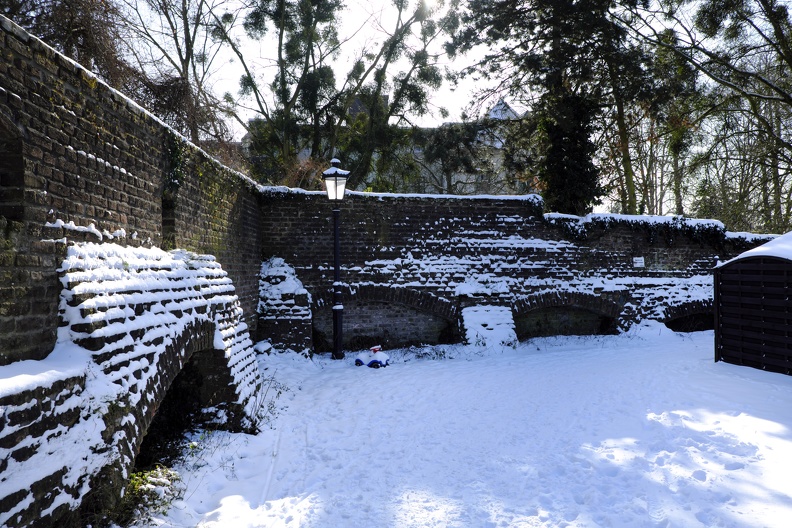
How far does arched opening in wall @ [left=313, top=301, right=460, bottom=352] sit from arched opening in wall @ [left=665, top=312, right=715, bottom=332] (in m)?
5.68

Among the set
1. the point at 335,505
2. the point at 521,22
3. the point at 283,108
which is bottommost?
the point at 335,505

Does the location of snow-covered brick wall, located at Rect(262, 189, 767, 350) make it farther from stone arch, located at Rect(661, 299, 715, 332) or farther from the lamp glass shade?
the lamp glass shade

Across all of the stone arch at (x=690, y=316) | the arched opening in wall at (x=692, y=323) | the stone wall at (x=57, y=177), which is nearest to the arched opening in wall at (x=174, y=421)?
the stone wall at (x=57, y=177)

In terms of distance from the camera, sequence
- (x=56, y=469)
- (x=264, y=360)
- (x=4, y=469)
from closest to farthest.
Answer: (x=4, y=469), (x=56, y=469), (x=264, y=360)

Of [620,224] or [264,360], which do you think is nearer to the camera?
[264,360]

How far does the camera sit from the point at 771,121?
15.8 m

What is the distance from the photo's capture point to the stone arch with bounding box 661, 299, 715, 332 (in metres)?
11.0

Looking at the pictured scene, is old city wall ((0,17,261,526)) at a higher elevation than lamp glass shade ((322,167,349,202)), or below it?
below

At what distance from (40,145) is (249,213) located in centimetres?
561

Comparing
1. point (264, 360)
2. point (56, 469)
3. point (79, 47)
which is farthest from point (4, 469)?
point (79, 47)

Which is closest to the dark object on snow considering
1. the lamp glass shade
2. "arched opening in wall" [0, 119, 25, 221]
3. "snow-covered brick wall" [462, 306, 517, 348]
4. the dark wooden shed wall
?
"snow-covered brick wall" [462, 306, 517, 348]

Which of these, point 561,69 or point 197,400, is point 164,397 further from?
point 561,69

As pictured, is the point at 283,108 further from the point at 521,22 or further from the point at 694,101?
the point at 694,101

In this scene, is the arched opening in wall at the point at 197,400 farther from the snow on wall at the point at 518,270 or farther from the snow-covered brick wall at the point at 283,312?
the snow on wall at the point at 518,270
